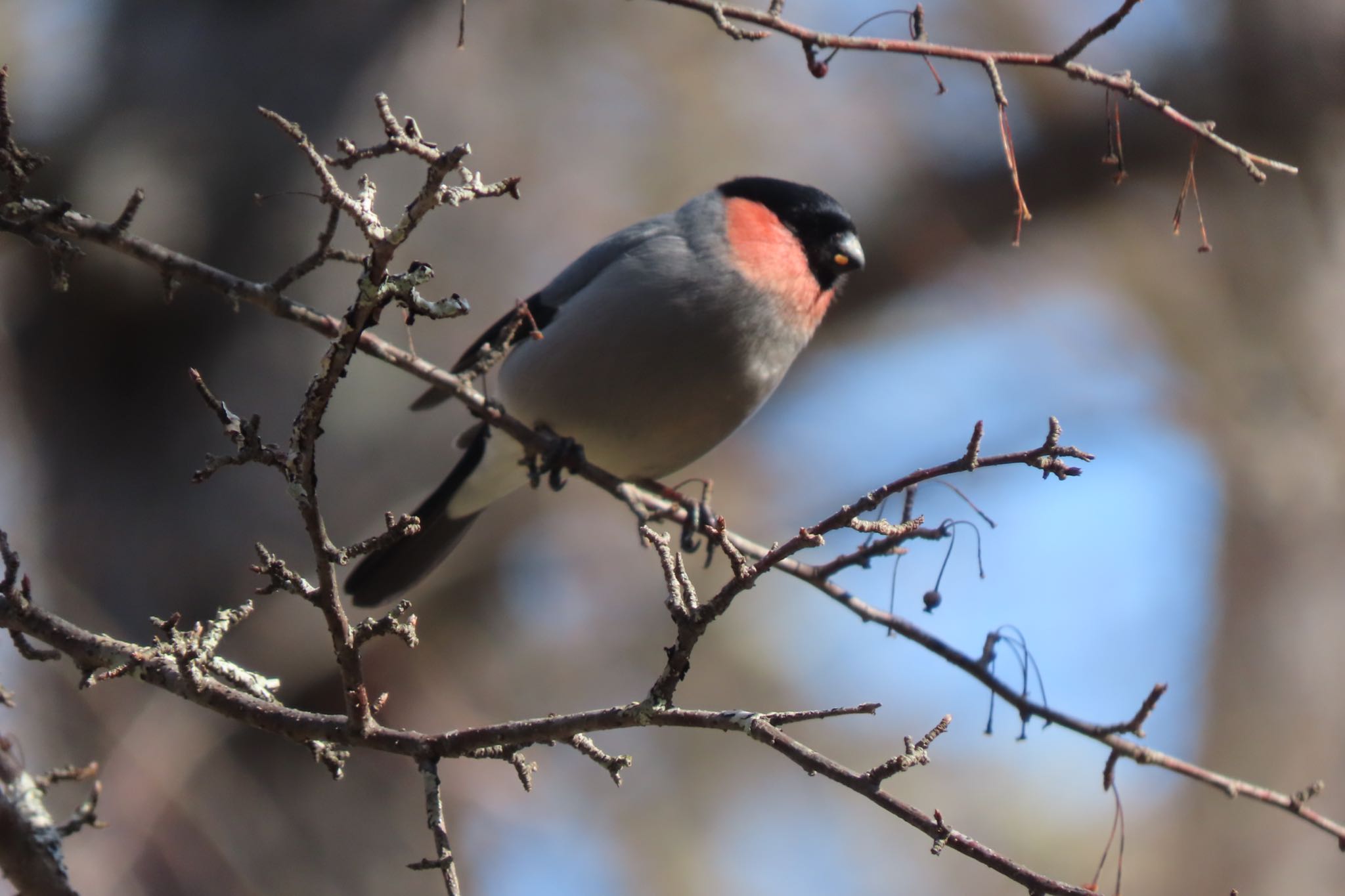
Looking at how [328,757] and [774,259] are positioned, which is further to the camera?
[774,259]

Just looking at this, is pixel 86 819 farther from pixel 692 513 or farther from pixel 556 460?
pixel 692 513

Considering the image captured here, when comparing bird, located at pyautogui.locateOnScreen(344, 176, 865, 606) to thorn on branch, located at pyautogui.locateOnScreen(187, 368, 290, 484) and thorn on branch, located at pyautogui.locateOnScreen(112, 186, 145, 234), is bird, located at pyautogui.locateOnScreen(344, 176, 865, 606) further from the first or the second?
thorn on branch, located at pyautogui.locateOnScreen(187, 368, 290, 484)

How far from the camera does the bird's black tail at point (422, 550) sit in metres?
3.74

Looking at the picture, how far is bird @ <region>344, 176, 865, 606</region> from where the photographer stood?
126 inches

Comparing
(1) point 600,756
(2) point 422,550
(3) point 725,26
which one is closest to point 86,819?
(1) point 600,756

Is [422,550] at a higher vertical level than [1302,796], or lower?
higher

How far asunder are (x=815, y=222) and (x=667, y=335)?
2.86ft

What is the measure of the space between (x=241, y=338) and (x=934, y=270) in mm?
3518

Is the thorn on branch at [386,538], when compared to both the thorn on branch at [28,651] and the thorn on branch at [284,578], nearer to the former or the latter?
the thorn on branch at [284,578]

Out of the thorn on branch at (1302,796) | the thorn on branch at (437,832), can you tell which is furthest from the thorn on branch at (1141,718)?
the thorn on branch at (437,832)

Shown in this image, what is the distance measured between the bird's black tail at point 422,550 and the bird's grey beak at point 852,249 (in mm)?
1325

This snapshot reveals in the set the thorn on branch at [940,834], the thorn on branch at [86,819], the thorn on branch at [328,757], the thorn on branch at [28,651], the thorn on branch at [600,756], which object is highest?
the thorn on branch at [28,651]

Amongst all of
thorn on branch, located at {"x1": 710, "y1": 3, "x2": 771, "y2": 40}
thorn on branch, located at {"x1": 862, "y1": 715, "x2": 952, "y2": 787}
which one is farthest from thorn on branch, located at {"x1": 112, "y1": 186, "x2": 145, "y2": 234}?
thorn on branch, located at {"x1": 862, "y1": 715, "x2": 952, "y2": 787}

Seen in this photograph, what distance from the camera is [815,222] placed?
12.3 ft
